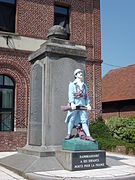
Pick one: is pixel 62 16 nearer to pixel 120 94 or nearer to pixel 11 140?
pixel 11 140

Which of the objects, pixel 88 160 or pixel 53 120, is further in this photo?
pixel 53 120

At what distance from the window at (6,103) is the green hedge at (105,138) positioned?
423 centimetres

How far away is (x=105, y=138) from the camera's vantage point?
1306 cm

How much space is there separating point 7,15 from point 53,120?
947 centimetres

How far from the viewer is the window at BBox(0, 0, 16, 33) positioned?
1485 cm

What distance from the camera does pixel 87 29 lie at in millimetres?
17016

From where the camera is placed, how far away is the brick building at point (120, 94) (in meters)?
23.2

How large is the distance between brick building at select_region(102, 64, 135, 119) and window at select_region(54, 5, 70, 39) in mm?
8935

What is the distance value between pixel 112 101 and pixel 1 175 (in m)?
19.1

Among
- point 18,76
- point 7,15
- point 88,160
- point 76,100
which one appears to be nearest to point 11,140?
point 18,76

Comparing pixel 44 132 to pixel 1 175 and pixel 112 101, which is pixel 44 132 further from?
pixel 112 101

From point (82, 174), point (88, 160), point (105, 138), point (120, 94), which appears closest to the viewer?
point (82, 174)

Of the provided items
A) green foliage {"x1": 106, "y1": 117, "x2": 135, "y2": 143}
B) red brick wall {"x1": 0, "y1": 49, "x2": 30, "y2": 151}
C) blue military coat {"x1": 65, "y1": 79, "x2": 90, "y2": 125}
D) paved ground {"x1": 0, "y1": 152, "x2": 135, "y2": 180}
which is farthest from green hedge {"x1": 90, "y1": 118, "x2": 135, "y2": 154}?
paved ground {"x1": 0, "y1": 152, "x2": 135, "y2": 180}

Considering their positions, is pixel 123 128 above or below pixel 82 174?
above
